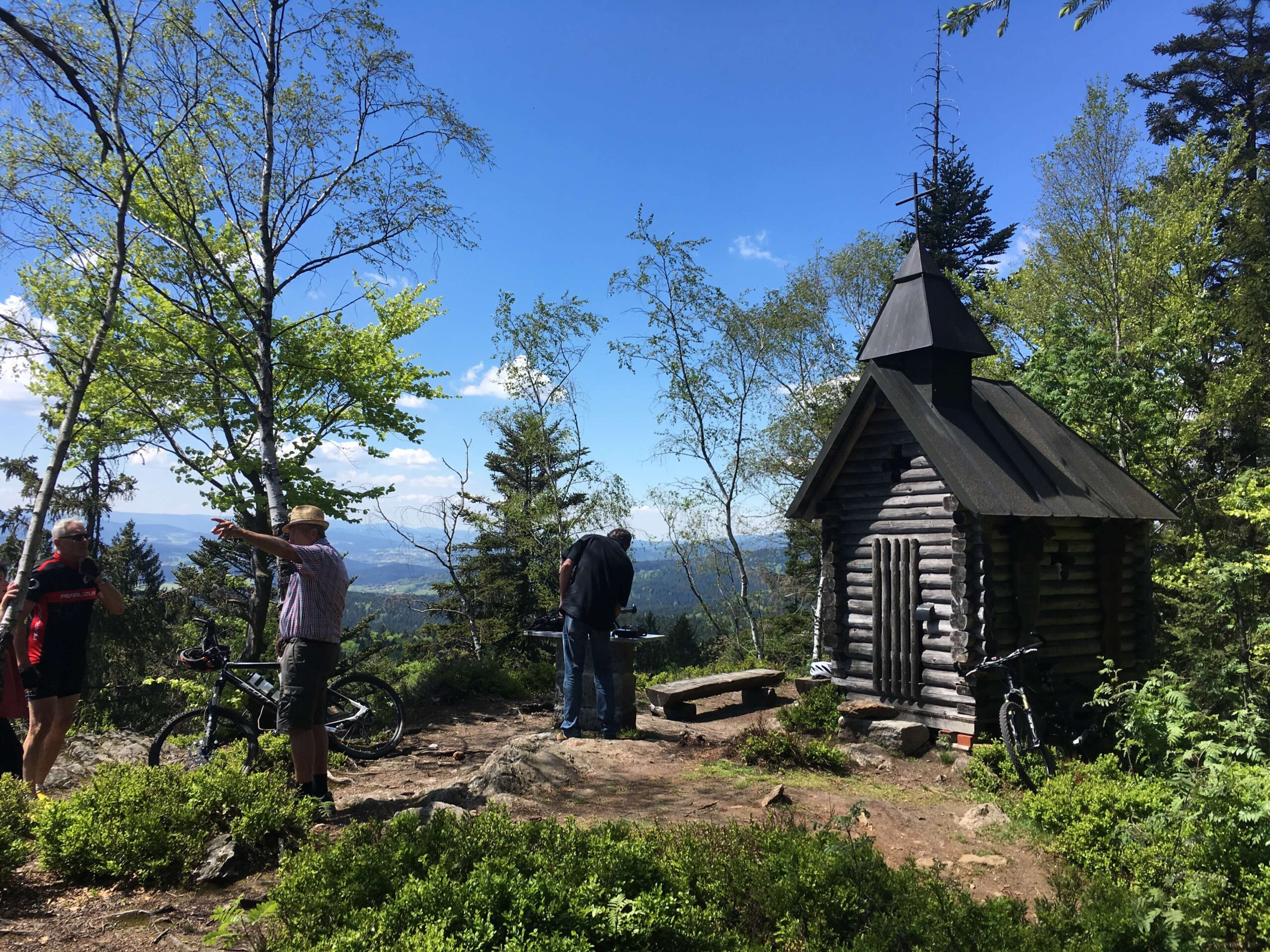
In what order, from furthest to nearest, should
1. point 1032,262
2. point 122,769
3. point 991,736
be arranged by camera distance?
point 1032,262 → point 991,736 → point 122,769

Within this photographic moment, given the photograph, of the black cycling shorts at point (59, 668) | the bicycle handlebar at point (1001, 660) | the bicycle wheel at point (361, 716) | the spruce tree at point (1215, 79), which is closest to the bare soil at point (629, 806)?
the bicycle wheel at point (361, 716)

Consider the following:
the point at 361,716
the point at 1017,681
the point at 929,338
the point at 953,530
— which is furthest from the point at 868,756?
the point at 361,716

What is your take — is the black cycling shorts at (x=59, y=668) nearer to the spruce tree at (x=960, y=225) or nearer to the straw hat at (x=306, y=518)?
the straw hat at (x=306, y=518)

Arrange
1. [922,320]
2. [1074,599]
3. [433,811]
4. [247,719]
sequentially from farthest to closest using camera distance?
[922,320], [1074,599], [247,719], [433,811]

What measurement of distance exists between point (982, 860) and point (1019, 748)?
3.15 m

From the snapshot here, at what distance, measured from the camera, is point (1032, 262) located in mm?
22766

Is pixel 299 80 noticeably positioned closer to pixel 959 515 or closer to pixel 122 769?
pixel 122 769

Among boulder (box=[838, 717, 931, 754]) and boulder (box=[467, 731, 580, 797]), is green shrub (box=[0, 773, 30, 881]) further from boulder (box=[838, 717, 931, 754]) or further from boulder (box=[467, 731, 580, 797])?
boulder (box=[838, 717, 931, 754])

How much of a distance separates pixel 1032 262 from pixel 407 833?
80.5 feet

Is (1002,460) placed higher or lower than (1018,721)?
higher

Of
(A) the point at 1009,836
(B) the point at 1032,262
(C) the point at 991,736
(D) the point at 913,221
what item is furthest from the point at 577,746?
(B) the point at 1032,262

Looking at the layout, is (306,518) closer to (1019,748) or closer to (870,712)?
(870,712)

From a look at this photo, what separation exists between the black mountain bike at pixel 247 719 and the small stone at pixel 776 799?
4.07 meters

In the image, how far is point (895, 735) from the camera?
9.68m
